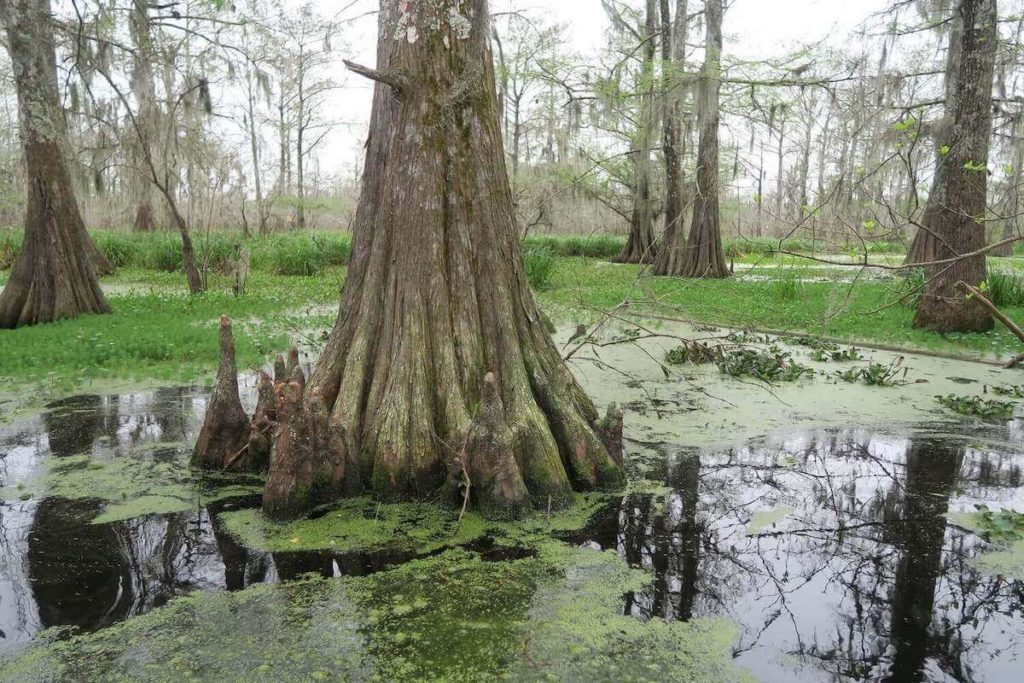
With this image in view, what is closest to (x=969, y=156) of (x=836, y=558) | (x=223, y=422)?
(x=836, y=558)

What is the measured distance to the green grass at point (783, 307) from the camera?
921cm

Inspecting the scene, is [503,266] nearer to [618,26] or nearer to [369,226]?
[369,226]

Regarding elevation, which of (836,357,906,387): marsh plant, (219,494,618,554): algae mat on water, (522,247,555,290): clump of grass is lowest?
(219,494,618,554): algae mat on water

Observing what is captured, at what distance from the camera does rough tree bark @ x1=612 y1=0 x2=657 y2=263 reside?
17.4 metres

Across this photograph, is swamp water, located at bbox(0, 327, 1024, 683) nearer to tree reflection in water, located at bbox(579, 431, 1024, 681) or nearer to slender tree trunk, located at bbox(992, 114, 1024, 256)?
tree reflection in water, located at bbox(579, 431, 1024, 681)

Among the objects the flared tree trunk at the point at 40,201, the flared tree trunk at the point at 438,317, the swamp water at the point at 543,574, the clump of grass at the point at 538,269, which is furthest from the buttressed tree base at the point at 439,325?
the clump of grass at the point at 538,269

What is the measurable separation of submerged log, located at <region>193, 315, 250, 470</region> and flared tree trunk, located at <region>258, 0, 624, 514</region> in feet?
1.78

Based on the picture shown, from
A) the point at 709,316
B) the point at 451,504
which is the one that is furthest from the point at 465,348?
the point at 709,316

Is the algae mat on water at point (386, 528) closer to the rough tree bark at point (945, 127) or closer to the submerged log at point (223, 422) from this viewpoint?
the submerged log at point (223, 422)

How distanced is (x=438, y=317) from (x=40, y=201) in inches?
311

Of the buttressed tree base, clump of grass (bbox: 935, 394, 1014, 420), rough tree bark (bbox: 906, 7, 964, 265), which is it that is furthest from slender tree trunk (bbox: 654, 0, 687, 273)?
the buttressed tree base

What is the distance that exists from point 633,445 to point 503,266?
5.61 ft

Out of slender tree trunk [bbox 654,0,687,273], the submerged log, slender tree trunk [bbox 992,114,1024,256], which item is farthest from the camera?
slender tree trunk [bbox 654,0,687,273]

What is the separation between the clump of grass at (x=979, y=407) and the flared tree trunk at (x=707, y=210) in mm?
10491
